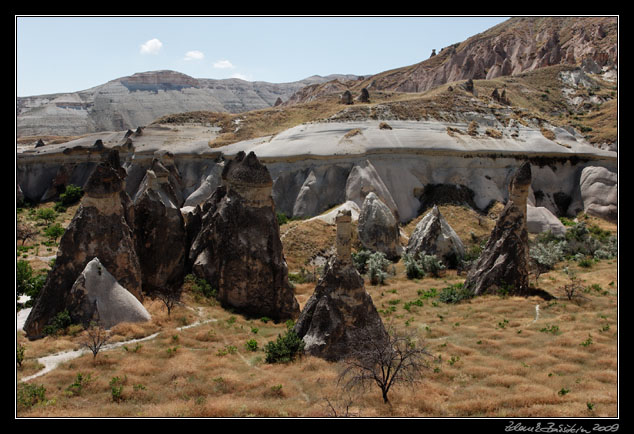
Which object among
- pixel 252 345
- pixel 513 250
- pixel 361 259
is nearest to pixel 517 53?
pixel 361 259

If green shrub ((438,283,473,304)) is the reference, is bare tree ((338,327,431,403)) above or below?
above

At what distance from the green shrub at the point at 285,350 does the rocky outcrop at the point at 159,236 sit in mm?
8108

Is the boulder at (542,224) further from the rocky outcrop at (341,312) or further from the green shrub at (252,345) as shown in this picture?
the green shrub at (252,345)

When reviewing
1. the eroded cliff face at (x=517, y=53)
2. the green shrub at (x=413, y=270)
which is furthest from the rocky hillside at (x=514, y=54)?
the green shrub at (x=413, y=270)

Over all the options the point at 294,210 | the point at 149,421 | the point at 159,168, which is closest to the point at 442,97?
the point at 294,210

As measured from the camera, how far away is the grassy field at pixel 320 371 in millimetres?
10969

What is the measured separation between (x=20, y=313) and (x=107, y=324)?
5.64 metres

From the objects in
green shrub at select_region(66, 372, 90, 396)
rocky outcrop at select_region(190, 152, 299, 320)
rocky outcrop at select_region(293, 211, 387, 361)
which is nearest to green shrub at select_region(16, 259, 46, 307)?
rocky outcrop at select_region(190, 152, 299, 320)

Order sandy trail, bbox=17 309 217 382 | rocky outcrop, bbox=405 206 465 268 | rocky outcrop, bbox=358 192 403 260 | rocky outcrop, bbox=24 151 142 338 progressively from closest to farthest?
sandy trail, bbox=17 309 217 382 → rocky outcrop, bbox=24 151 142 338 → rocky outcrop, bbox=405 206 465 268 → rocky outcrop, bbox=358 192 403 260

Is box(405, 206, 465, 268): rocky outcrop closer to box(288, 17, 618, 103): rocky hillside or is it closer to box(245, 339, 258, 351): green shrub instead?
box(245, 339, 258, 351): green shrub

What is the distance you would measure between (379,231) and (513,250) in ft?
43.8

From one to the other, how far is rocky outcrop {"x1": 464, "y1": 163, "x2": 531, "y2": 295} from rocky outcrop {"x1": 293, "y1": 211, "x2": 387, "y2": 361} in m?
10.2

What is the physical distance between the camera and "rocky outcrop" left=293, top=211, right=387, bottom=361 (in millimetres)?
14516

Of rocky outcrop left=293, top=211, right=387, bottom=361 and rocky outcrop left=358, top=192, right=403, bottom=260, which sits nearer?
rocky outcrop left=293, top=211, right=387, bottom=361
